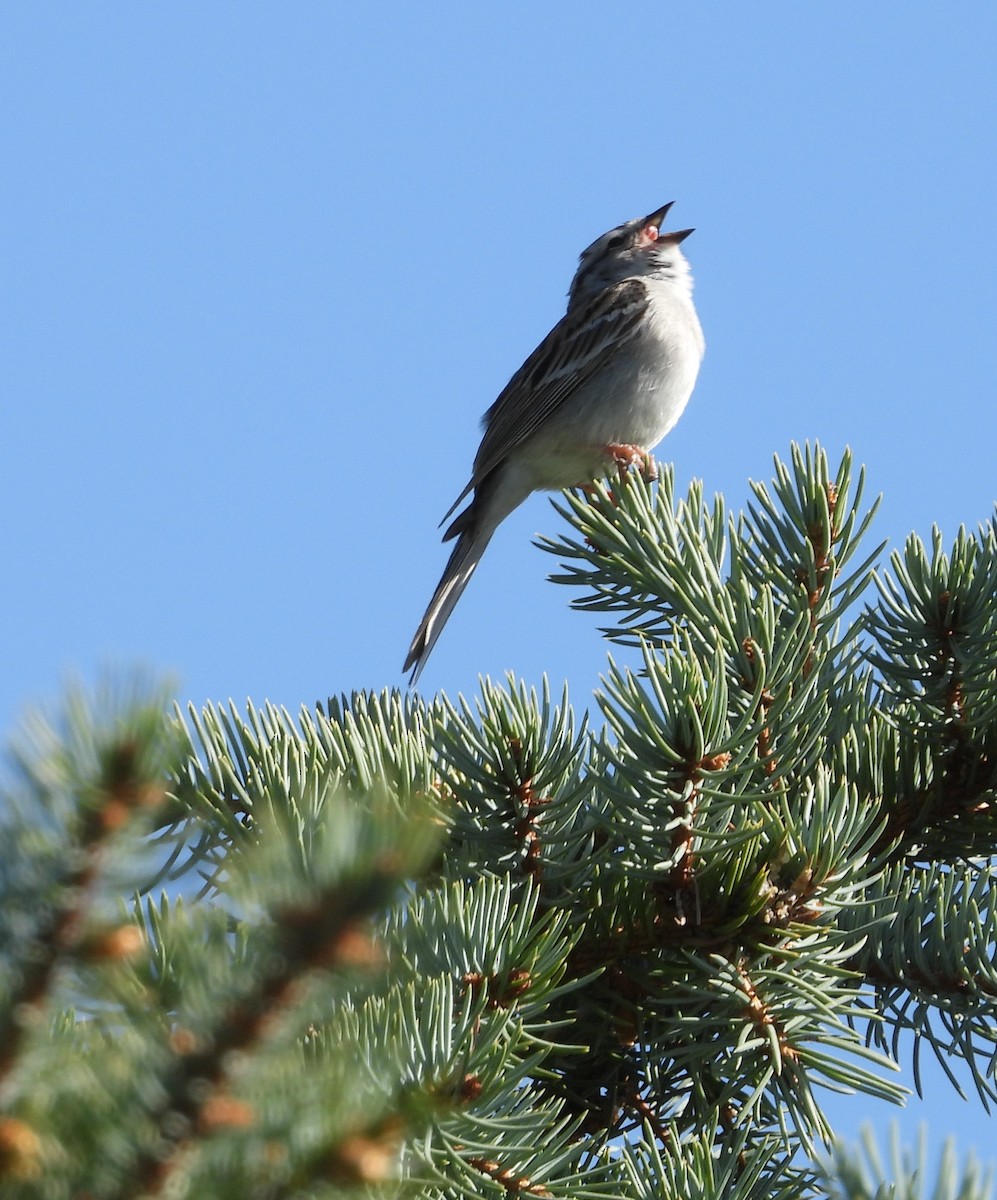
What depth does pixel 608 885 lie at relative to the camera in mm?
2002

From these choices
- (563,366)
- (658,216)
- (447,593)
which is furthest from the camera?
(658,216)

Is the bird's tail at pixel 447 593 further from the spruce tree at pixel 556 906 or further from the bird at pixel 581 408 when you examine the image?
the spruce tree at pixel 556 906

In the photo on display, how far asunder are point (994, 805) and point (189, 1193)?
6.21ft

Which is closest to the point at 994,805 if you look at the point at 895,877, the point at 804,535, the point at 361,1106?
the point at 895,877

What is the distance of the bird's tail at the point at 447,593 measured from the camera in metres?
7.27

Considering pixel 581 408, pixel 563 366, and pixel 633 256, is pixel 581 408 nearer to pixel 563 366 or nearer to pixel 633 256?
pixel 563 366

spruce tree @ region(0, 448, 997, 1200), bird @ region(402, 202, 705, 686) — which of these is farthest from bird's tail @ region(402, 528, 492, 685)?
spruce tree @ region(0, 448, 997, 1200)

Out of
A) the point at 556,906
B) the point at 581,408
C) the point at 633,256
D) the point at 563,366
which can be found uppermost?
the point at 633,256

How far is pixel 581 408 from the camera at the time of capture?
791 cm

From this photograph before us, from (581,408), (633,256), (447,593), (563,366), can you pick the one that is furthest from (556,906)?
(633,256)

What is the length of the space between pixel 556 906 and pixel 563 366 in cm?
652

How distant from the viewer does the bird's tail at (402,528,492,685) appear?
727 centimetres

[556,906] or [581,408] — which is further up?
[581,408]

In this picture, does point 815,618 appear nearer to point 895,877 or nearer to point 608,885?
point 895,877
